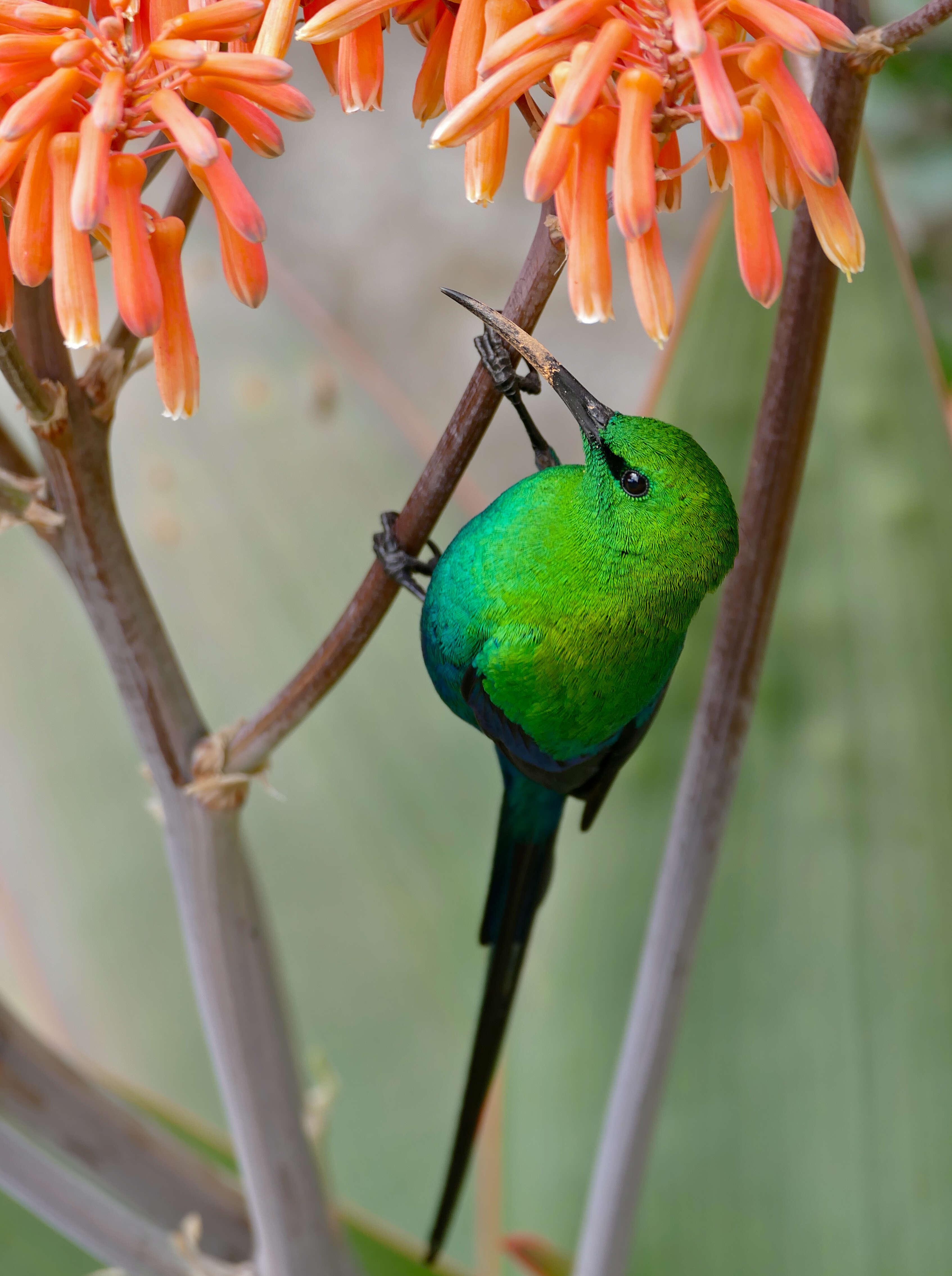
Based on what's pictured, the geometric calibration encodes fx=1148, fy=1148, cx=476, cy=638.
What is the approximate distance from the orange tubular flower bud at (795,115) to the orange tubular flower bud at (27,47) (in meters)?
0.16

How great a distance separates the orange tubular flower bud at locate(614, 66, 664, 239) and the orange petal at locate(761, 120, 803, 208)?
0.04 m

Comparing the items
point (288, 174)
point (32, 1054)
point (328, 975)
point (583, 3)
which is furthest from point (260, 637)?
point (288, 174)

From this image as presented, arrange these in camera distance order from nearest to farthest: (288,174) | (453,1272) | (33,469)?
(33,469) < (453,1272) < (288,174)

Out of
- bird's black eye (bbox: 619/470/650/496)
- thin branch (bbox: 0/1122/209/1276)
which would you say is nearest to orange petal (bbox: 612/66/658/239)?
bird's black eye (bbox: 619/470/650/496)

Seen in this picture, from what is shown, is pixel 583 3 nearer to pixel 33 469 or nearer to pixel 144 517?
pixel 33 469

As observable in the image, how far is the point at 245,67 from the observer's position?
0.27 m

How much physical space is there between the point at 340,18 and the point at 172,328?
0.29ft

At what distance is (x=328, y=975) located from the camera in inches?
31.0

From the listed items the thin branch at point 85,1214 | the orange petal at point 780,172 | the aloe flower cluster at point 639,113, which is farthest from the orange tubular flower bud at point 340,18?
the thin branch at point 85,1214

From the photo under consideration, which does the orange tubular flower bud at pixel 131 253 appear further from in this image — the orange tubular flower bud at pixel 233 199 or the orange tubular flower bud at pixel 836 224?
the orange tubular flower bud at pixel 836 224

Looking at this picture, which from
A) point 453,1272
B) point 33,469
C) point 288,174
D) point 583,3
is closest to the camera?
point 583,3

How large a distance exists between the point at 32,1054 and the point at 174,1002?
1.14 ft

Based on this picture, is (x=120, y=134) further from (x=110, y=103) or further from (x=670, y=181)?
(x=670, y=181)

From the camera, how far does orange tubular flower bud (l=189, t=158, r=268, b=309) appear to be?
0.29 meters
